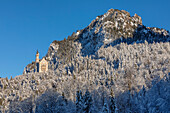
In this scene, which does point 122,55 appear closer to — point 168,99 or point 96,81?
point 96,81

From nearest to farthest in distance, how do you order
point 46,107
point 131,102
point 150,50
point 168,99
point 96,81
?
point 168,99 < point 131,102 < point 46,107 < point 96,81 < point 150,50

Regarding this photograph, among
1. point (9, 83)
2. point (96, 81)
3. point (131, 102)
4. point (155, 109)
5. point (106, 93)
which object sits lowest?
point (155, 109)

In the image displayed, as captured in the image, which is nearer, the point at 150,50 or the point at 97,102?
the point at 97,102

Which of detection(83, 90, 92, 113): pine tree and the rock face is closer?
detection(83, 90, 92, 113): pine tree

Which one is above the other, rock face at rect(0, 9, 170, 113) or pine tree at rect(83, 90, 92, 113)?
rock face at rect(0, 9, 170, 113)

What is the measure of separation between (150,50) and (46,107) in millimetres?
133657

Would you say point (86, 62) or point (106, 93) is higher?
point (86, 62)

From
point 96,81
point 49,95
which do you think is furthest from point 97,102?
point 96,81

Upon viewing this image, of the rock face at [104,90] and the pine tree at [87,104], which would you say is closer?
the pine tree at [87,104]

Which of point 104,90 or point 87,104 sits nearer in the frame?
point 87,104

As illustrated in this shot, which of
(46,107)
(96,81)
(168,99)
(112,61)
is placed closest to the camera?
(168,99)

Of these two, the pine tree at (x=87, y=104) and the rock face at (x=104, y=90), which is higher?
the rock face at (x=104, y=90)

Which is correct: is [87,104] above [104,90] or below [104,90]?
below

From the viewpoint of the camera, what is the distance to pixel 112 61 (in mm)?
185125
